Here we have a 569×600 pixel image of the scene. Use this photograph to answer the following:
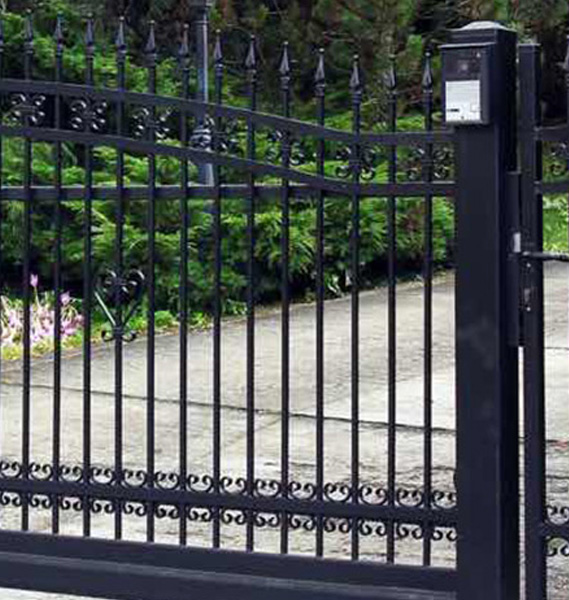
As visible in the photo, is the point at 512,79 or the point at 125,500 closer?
the point at 512,79

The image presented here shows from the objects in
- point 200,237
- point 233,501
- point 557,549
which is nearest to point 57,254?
point 233,501

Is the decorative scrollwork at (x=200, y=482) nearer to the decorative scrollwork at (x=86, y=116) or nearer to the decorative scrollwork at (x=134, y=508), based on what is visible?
the decorative scrollwork at (x=134, y=508)

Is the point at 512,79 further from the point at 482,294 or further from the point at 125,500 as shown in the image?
the point at 125,500

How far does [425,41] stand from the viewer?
13211 millimetres

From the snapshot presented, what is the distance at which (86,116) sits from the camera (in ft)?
16.8

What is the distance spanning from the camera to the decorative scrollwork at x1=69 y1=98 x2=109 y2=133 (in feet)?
16.8

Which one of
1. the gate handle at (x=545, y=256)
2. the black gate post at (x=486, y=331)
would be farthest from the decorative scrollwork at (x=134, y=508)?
the gate handle at (x=545, y=256)

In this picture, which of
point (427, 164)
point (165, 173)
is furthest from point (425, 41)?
point (427, 164)

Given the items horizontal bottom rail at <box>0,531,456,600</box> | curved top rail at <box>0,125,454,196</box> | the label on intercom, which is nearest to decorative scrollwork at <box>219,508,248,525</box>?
horizontal bottom rail at <box>0,531,456,600</box>

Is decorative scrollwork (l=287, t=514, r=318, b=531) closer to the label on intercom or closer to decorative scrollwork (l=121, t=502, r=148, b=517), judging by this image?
decorative scrollwork (l=121, t=502, r=148, b=517)

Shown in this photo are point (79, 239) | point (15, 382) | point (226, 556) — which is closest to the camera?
point (226, 556)

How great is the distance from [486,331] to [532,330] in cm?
14

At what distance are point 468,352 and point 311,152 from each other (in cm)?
722

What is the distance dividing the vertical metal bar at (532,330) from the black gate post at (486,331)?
0.05 metres
